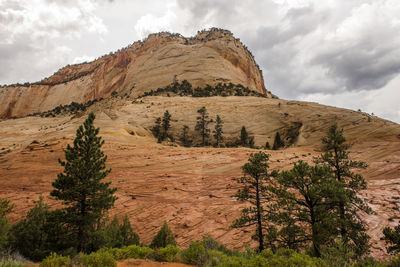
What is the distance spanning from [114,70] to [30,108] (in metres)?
44.3

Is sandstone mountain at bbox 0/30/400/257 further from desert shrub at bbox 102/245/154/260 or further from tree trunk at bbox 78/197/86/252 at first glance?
desert shrub at bbox 102/245/154/260

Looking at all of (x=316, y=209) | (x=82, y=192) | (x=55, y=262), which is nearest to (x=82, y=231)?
(x=82, y=192)

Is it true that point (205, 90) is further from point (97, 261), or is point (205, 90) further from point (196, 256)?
point (97, 261)

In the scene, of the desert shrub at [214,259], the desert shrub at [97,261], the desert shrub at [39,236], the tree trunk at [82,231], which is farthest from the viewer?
the tree trunk at [82,231]

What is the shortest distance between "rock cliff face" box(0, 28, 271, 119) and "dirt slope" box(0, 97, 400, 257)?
154 feet

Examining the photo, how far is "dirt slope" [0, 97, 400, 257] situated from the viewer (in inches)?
614

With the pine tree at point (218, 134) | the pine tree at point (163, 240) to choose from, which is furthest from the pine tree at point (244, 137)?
the pine tree at point (163, 240)

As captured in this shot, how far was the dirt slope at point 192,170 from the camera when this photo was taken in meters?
15.6

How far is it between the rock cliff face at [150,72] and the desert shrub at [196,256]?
243 feet

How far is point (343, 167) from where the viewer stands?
12.9 meters

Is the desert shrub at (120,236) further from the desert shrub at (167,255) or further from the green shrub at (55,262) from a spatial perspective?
the green shrub at (55,262)

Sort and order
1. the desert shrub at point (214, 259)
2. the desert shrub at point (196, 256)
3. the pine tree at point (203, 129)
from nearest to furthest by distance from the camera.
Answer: the desert shrub at point (214, 259) < the desert shrub at point (196, 256) < the pine tree at point (203, 129)

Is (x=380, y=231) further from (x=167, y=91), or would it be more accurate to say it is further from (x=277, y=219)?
(x=167, y=91)

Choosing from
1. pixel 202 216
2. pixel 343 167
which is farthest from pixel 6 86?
pixel 343 167
